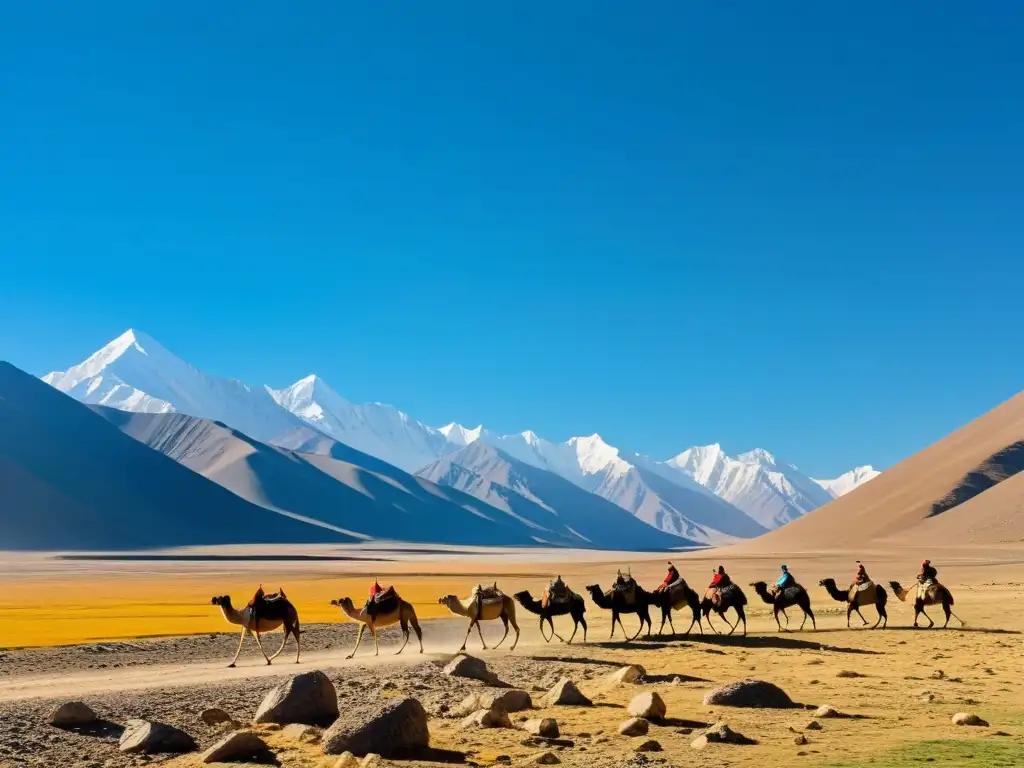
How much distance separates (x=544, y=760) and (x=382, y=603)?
39.0ft

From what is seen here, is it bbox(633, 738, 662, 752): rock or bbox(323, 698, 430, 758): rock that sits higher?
bbox(323, 698, 430, 758): rock

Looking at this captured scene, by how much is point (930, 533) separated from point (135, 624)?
129035 millimetres

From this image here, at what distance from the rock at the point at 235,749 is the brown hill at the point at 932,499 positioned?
13056cm

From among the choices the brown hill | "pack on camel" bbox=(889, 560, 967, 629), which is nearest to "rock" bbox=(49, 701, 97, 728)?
"pack on camel" bbox=(889, 560, 967, 629)

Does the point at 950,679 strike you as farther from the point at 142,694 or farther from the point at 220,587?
the point at 220,587

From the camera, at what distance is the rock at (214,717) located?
15.2m

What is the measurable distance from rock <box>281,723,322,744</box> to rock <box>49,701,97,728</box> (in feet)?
9.66

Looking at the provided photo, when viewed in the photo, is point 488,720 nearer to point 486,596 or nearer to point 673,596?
point 486,596

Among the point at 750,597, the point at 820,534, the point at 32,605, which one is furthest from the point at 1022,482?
the point at 32,605

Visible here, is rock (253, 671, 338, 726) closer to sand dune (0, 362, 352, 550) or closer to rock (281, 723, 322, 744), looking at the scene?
rock (281, 723, 322, 744)

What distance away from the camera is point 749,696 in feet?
52.3

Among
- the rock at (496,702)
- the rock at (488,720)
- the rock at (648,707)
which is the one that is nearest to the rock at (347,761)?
the rock at (488,720)

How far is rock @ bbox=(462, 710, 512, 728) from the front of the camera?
48.4ft

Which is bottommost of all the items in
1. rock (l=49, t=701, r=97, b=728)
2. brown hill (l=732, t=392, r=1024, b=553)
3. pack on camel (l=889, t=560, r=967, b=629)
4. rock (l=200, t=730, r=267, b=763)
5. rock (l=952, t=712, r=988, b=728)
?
rock (l=952, t=712, r=988, b=728)
